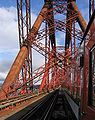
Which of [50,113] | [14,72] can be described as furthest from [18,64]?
[50,113]

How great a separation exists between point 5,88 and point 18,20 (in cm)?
839

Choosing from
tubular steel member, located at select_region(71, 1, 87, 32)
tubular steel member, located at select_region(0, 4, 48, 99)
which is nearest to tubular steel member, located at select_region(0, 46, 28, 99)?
tubular steel member, located at select_region(0, 4, 48, 99)

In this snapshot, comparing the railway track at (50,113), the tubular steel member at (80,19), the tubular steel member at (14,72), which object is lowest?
the railway track at (50,113)

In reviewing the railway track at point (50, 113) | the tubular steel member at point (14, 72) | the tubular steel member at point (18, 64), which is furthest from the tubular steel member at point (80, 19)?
the railway track at point (50, 113)

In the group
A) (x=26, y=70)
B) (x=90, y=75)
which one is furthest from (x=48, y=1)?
(x=90, y=75)

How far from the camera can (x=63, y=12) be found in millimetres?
33969

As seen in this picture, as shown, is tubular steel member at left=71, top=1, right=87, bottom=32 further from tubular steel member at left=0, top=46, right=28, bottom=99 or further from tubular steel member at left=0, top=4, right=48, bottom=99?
tubular steel member at left=0, top=46, right=28, bottom=99

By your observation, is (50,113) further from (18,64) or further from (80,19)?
(80,19)

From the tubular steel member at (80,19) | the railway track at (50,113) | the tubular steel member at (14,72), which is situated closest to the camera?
the railway track at (50,113)

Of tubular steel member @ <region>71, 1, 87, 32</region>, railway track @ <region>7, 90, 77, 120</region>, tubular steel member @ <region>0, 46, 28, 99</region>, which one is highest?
tubular steel member @ <region>71, 1, 87, 32</region>

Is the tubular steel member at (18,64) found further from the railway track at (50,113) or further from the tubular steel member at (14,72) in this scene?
the railway track at (50,113)

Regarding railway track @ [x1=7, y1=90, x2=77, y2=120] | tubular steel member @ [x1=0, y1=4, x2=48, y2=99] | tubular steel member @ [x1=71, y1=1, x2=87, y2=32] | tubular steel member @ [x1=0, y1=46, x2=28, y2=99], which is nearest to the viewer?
railway track @ [x1=7, y1=90, x2=77, y2=120]

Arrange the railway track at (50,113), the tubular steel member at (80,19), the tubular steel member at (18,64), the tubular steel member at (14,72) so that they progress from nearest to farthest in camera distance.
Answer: the railway track at (50,113)
the tubular steel member at (14,72)
the tubular steel member at (18,64)
the tubular steel member at (80,19)

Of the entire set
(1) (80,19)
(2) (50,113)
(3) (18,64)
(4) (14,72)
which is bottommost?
(2) (50,113)
